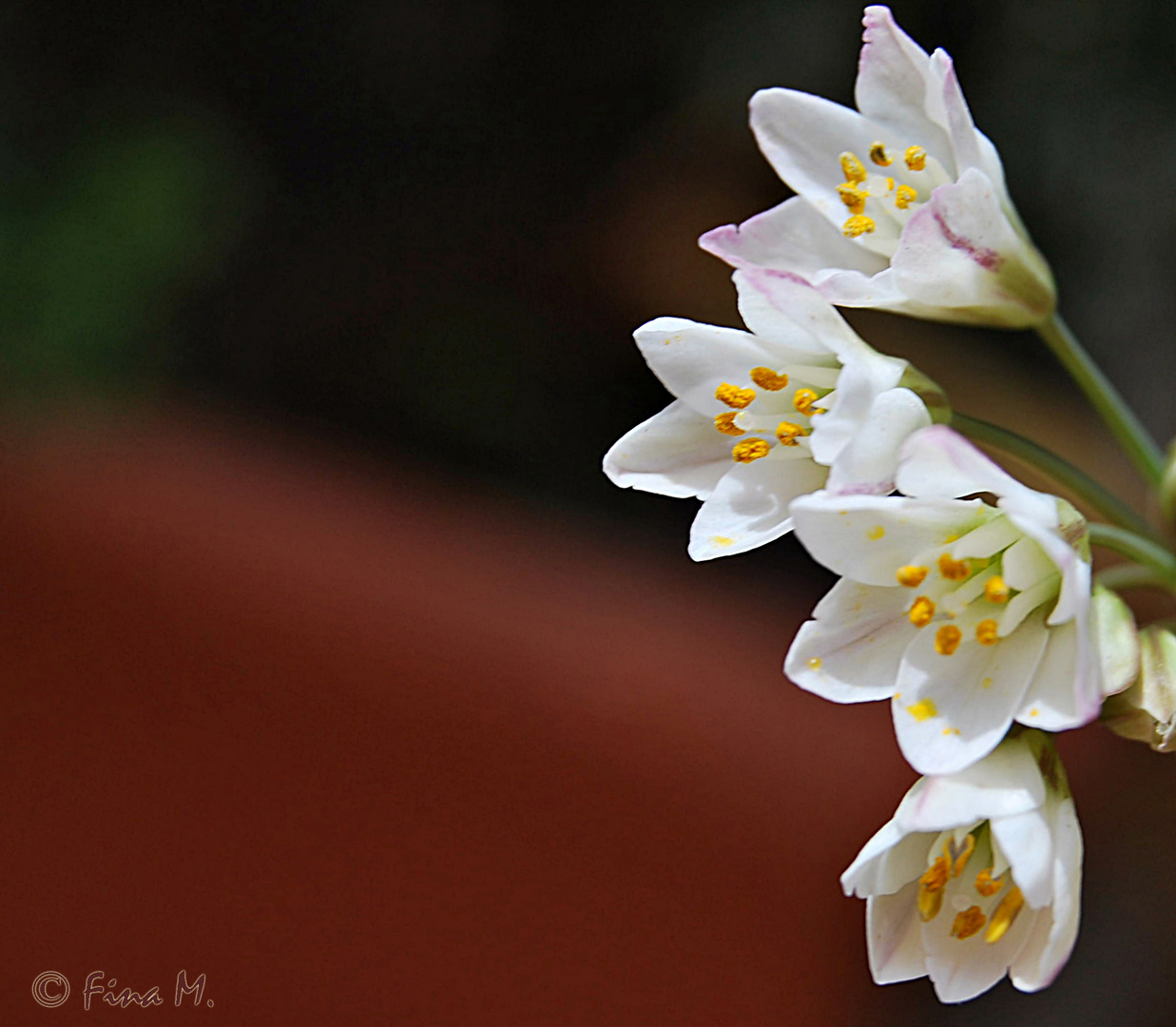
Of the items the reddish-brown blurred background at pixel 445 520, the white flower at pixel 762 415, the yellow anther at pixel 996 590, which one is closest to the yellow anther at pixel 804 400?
the white flower at pixel 762 415

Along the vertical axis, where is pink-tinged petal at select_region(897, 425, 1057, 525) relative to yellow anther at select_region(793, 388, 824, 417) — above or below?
below

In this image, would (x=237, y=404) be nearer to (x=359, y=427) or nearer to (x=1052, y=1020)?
(x=359, y=427)

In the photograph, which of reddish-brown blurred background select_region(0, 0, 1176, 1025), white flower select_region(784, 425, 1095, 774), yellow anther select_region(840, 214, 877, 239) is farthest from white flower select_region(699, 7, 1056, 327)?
reddish-brown blurred background select_region(0, 0, 1176, 1025)

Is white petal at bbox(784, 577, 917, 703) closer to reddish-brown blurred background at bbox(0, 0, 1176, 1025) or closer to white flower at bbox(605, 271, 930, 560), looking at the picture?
white flower at bbox(605, 271, 930, 560)

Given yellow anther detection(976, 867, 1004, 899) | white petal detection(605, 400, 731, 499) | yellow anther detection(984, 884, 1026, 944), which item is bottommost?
yellow anther detection(984, 884, 1026, 944)

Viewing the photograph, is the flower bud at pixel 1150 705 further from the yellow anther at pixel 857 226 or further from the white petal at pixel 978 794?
the yellow anther at pixel 857 226

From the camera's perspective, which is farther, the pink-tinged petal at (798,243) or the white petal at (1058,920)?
the pink-tinged petal at (798,243)

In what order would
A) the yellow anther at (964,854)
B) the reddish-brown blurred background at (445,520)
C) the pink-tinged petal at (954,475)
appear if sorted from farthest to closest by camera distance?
the reddish-brown blurred background at (445,520) → the yellow anther at (964,854) → the pink-tinged petal at (954,475)

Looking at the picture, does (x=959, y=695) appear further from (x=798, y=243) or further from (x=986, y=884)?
(x=798, y=243)
